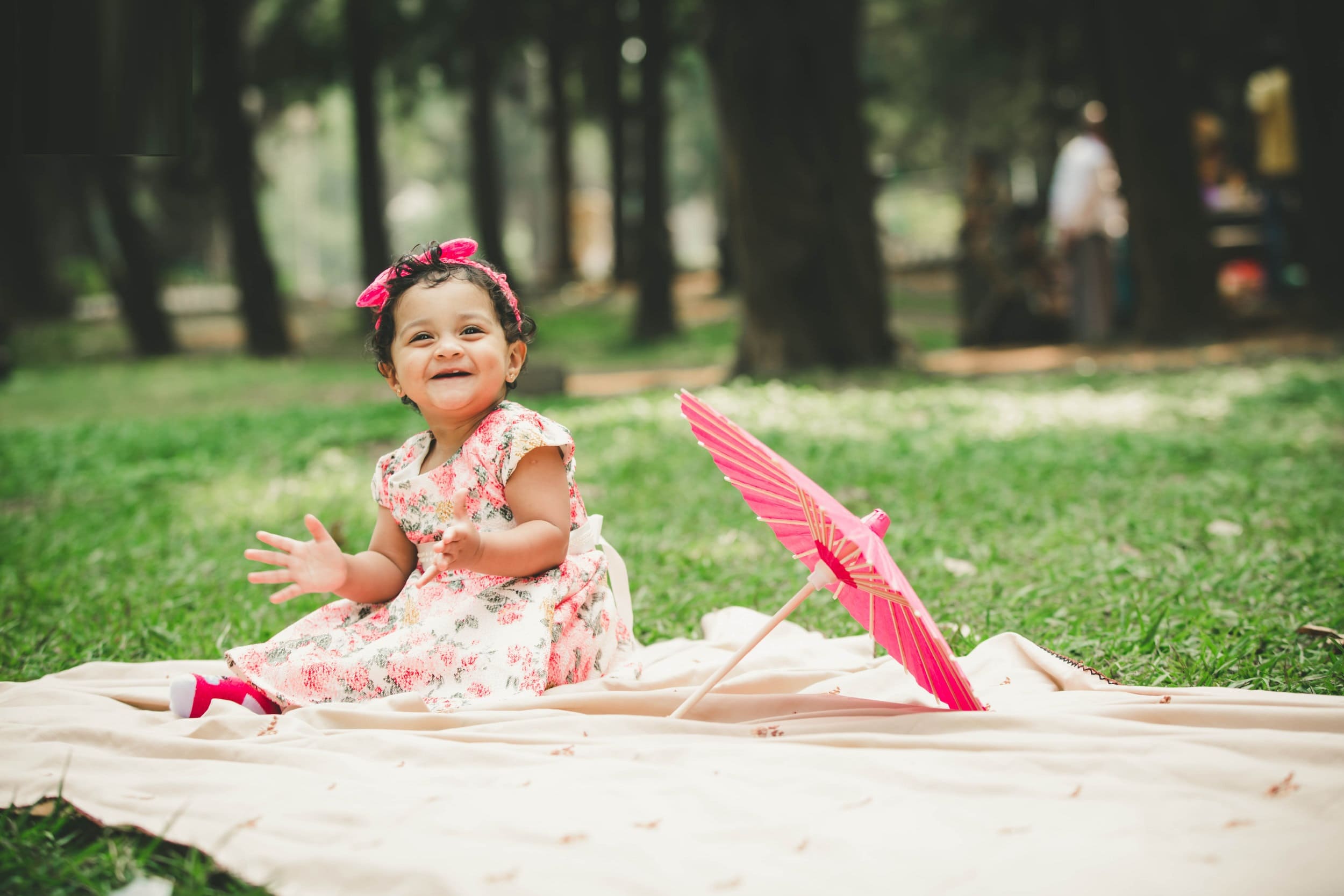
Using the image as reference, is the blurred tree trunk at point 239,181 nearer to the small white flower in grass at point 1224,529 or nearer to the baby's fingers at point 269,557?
the small white flower in grass at point 1224,529

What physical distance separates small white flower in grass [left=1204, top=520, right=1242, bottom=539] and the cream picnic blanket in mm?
2050

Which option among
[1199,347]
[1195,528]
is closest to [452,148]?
[1199,347]

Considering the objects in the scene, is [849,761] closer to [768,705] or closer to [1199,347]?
[768,705]

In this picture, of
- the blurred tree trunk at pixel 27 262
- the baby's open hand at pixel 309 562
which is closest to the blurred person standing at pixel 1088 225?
the baby's open hand at pixel 309 562

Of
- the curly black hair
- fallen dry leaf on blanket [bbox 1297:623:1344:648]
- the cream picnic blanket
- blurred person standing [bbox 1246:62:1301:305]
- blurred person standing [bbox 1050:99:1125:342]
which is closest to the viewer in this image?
the cream picnic blanket

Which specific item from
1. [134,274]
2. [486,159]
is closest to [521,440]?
[134,274]

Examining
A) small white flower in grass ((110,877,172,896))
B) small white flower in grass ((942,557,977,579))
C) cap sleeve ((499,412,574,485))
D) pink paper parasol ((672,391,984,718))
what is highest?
cap sleeve ((499,412,574,485))

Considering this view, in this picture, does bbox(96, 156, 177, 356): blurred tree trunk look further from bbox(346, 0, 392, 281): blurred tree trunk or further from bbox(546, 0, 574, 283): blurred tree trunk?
bbox(546, 0, 574, 283): blurred tree trunk

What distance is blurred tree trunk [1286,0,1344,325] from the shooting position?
11.5 m

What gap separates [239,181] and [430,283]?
16110mm

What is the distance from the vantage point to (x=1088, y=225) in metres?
11.9

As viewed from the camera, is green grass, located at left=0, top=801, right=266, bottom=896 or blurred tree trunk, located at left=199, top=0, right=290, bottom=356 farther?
blurred tree trunk, located at left=199, top=0, right=290, bottom=356

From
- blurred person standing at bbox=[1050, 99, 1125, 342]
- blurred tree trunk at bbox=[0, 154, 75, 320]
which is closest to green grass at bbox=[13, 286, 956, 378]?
blurred tree trunk at bbox=[0, 154, 75, 320]

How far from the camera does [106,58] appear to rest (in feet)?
9.90
